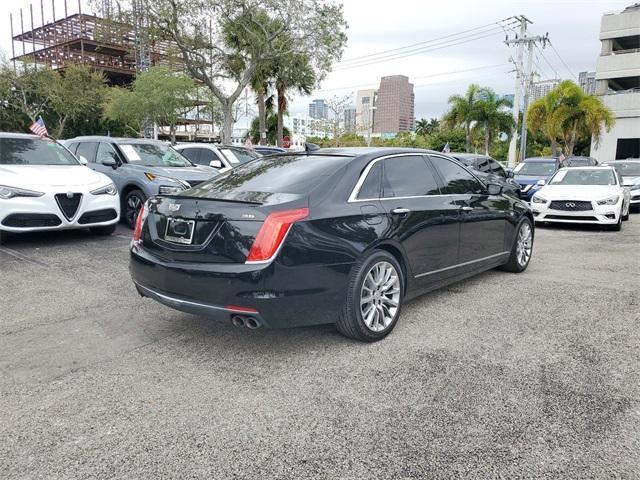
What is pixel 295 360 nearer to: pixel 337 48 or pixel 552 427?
pixel 552 427

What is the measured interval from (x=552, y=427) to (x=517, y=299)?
262 centimetres

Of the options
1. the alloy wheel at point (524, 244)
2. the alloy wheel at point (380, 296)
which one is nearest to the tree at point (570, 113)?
the alloy wheel at point (524, 244)

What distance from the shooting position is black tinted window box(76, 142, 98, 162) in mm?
10344

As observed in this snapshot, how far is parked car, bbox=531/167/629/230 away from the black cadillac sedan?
21.6ft

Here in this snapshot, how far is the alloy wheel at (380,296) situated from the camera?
403 cm

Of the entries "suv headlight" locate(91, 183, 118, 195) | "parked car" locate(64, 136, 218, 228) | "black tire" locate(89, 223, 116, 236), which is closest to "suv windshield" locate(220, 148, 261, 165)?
"parked car" locate(64, 136, 218, 228)

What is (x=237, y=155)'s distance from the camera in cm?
1310

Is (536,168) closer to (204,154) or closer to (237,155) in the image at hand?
(237,155)

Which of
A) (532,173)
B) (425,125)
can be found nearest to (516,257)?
(532,173)

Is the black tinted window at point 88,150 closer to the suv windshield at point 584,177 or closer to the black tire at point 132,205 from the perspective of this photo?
the black tire at point 132,205

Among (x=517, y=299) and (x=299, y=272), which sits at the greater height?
(x=299, y=272)

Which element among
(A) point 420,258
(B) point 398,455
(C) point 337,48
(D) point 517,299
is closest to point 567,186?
(D) point 517,299

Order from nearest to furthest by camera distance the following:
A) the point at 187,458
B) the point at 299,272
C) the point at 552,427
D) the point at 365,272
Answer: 1. the point at 187,458
2. the point at 552,427
3. the point at 299,272
4. the point at 365,272

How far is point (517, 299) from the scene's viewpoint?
210 inches
